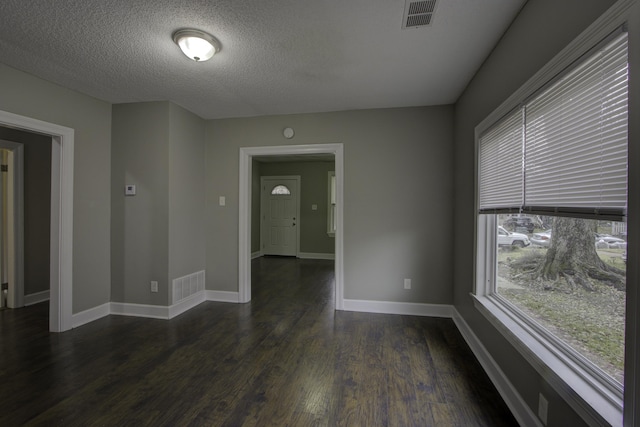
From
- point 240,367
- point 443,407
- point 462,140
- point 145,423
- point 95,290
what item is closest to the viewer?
point 145,423

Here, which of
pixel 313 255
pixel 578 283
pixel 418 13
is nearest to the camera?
pixel 578 283

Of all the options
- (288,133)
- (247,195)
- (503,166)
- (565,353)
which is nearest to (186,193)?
(247,195)

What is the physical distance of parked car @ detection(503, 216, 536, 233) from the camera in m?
1.82

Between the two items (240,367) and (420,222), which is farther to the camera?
(420,222)

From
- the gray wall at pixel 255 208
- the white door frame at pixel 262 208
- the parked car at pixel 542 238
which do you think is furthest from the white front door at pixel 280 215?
the parked car at pixel 542 238

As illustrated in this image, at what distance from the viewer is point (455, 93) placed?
9.87 feet

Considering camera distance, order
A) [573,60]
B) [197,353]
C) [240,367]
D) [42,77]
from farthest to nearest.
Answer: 1. [42,77]
2. [197,353]
3. [240,367]
4. [573,60]

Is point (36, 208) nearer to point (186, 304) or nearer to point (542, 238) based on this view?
point (186, 304)

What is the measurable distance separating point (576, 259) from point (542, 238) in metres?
0.33

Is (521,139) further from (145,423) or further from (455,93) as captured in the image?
(145,423)

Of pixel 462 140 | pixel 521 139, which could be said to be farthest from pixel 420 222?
pixel 521 139

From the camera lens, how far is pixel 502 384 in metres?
1.91

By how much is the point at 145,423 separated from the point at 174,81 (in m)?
2.76

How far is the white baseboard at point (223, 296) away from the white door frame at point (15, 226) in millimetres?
2251
